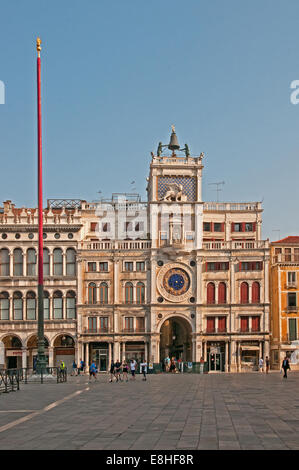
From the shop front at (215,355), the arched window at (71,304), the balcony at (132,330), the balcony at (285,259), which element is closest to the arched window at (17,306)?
the arched window at (71,304)

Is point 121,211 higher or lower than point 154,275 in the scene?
higher

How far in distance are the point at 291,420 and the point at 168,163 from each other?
59988 millimetres

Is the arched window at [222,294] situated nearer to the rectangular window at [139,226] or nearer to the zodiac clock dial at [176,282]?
the zodiac clock dial at [176,282]

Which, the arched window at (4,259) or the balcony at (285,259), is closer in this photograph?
the arched window at (4,259)

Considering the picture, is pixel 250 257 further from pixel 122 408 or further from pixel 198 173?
pixel 122 408

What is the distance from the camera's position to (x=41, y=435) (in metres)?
18.0

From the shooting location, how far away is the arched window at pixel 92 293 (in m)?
76.4

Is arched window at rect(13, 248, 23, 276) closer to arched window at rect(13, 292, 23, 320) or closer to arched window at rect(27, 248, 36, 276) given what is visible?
arched window at rect(27, 248, 36, 276)

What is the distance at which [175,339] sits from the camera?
275 feet

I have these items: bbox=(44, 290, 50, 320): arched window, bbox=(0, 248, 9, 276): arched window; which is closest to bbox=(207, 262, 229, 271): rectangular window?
bbox=(44, 290, 50, 320): arched window

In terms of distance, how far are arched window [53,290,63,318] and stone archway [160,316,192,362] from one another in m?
11.6

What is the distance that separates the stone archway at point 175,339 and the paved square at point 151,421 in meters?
45.2

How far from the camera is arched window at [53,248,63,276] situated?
76.4m
